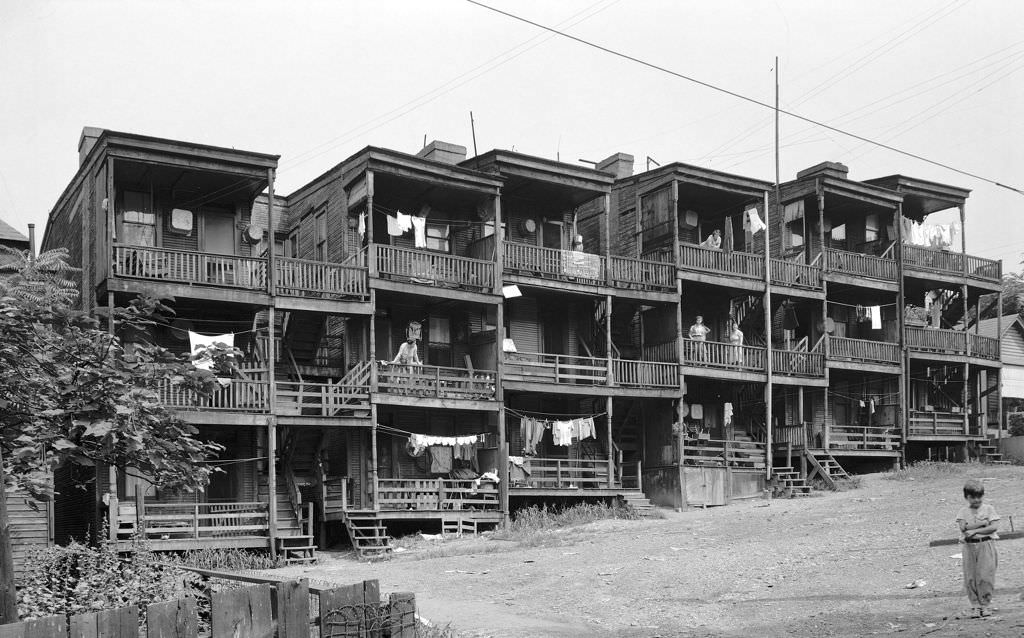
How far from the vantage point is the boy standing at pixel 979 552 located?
581 inches

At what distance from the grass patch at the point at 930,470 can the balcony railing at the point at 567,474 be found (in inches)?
379

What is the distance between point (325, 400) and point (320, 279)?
10.8 ft

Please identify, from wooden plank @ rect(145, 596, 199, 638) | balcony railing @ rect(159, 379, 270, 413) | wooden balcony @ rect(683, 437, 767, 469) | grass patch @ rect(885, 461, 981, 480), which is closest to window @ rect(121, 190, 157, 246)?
balcony railing @ rect(159, 379, 270, 413)

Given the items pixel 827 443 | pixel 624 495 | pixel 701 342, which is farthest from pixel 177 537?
pixel 827 443

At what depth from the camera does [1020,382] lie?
52.0 m

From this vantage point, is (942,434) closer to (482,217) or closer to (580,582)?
(482,217)

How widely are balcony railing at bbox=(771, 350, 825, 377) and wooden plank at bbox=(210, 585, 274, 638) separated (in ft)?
106

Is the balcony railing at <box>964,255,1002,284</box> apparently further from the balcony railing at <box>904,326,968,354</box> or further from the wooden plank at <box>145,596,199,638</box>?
the wooden plank at <box>145,596,199,638</box>

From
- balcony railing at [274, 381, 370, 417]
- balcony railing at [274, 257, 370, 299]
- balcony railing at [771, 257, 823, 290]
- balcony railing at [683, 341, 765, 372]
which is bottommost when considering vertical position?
balcony railing at [274, 381, 370, 417]

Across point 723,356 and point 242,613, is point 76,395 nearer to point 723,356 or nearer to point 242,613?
point 242,613

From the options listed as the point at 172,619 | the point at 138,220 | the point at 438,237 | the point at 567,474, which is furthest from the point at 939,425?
the point at 172,619

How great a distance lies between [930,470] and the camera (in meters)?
39.3

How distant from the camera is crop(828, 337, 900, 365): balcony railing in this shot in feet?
136

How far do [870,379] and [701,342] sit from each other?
965cm
